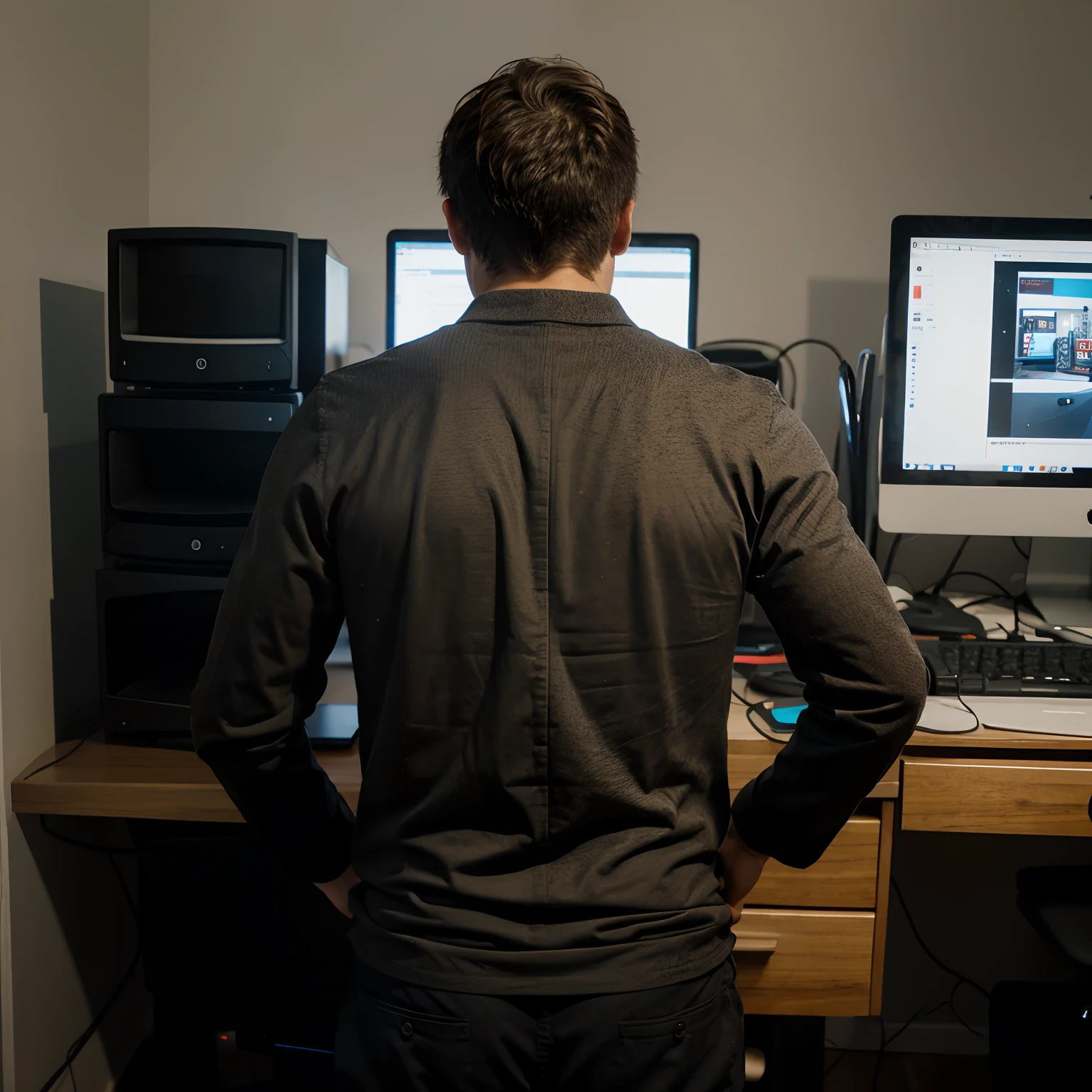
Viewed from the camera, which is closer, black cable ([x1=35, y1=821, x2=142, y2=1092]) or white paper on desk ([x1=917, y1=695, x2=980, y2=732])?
white paper on desk ([x1=917, y1=695, x2=980, y2=732])

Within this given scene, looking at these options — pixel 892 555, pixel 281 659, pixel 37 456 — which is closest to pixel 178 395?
pixel 37 456

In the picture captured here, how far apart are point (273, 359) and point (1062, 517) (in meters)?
1.19

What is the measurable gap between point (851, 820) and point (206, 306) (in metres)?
1.09

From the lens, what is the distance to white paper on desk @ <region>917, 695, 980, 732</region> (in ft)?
4.05

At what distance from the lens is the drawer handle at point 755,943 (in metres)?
1.26

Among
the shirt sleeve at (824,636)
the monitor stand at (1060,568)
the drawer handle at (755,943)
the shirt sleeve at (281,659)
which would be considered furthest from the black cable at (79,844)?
the monitor stand at (1060,568)

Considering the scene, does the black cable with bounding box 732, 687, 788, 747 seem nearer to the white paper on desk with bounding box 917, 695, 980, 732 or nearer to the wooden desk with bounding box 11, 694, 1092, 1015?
the wooden desk with bounding box 11, 694, 1092, 1015

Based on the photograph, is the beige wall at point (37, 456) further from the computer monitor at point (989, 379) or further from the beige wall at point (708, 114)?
the computer monitor at point (989, 379)

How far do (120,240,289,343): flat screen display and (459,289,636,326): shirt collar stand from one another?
63cm

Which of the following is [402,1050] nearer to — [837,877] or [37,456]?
[837,877]

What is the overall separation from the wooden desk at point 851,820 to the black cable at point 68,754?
20 mm

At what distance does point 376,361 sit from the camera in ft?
2.67

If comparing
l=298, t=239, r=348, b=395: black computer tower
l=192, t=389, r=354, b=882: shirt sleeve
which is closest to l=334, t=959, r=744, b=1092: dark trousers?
l=192, t=389, r=354, b=882: shirt sleeve

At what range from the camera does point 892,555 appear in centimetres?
183
